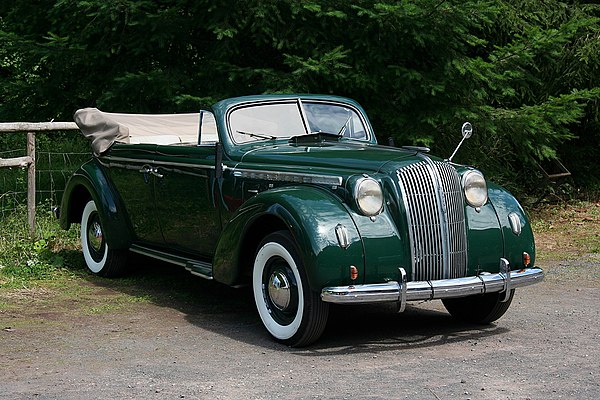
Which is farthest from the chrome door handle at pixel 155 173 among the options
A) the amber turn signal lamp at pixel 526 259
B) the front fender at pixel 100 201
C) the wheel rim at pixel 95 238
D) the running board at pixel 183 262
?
the amber turn signal lamp at pixel 526 259

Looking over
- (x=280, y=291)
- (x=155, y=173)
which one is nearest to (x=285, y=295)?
(x=280, y=291)

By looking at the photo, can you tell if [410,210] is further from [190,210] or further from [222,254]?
[190,210]

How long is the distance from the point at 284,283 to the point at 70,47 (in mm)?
6217

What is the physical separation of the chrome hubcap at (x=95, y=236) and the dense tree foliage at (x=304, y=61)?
7.21ft

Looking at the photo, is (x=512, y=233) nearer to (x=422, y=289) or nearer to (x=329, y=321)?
(x=422, y=289)

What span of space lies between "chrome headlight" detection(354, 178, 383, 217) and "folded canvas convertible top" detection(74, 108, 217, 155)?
9.39 ft

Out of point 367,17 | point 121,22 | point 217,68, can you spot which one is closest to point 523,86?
point 367,17

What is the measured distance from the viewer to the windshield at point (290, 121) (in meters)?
7.60

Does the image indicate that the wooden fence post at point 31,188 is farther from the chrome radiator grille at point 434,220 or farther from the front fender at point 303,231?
the chrome radiator grille at point 434,220

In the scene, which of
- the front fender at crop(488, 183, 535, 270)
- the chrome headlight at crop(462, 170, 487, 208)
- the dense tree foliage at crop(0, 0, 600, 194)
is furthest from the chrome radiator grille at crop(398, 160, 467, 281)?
the dense tree foliage at crop(0, 0, 600, 194)

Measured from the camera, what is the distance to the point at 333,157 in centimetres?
675

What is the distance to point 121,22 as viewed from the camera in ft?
37.8

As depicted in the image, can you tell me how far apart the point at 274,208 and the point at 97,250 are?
333cm

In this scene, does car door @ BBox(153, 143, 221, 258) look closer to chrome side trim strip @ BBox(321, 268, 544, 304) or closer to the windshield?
the windshield
